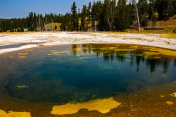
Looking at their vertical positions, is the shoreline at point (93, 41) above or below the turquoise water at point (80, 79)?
above

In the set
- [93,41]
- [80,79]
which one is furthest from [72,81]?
[93,41]

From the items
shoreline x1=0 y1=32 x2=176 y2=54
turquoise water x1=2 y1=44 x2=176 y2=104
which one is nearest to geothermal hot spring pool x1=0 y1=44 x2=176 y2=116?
turquoise water x1=2 y1=44 x2=176 y2=104

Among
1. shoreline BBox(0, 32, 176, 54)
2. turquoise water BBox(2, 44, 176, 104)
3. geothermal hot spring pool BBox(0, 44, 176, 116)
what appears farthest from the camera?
shoreline BBox(0, 32, 176, 54)

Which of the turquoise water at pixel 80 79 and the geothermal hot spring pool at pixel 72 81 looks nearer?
the geothermal hot spring pool at pixel 72 81

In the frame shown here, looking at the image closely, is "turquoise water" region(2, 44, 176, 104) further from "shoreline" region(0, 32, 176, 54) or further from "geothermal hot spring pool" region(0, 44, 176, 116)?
"shoreline" region(0, 32, 176, 54)

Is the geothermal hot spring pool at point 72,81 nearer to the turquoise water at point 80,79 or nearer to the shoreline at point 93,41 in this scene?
the turquoise water at point 80,79

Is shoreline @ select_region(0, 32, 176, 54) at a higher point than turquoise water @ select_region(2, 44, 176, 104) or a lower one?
higher

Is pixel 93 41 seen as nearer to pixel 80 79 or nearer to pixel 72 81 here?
pixel 80 79

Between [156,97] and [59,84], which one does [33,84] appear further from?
[156,97]

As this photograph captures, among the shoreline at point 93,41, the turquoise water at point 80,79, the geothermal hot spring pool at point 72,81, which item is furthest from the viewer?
the shoreline at point 93,41

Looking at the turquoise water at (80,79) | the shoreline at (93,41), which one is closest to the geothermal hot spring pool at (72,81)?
the turquoise water at (80,79)

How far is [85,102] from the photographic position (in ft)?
14.4

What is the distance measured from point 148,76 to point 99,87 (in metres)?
2.67

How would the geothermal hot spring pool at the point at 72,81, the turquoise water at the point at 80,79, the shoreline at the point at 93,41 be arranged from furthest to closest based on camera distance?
the shoreline at the point at 93,41, the turquoise water at the point at 80,79, the geothermal hot spring pool at the point at 72,81
